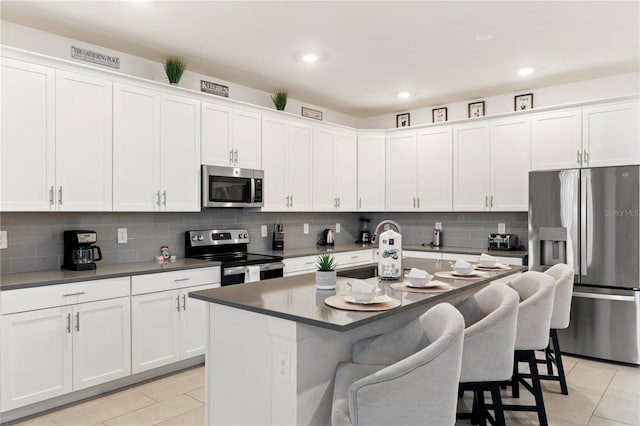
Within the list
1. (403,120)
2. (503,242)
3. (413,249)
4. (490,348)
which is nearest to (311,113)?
(403,120)

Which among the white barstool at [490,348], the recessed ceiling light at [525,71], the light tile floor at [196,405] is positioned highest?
the recessed ceiling light at [525,71]

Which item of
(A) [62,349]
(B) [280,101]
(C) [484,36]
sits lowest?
(A) [62,349]

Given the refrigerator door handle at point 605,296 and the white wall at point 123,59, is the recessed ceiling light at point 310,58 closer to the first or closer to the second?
the white wall at point 123,59

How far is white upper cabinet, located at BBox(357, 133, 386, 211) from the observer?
5.73m

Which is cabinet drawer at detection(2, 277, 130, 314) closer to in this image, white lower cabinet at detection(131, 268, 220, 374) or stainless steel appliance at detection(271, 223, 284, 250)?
white lower cabinet at detection(131, 268, 220, 374)

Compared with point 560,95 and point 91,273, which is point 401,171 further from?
point 91,273

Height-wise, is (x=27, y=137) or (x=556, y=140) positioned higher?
(x=556, y=140)

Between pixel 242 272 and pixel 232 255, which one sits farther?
pixel 232 255

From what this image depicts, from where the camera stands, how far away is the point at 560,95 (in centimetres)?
474

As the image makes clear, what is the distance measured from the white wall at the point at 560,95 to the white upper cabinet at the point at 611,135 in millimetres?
449

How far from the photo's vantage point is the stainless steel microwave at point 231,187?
13.1 ft

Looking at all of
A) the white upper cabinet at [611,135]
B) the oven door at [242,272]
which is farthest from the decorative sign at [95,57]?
the white upper cabinet at [611,135]

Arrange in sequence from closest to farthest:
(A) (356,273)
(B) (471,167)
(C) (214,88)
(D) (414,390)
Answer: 1. (D) (414,390)
2. (A) (356,273)
3. (C) (214,88)
4. (B) (471,167)

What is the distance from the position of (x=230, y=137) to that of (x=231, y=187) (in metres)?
0.49
